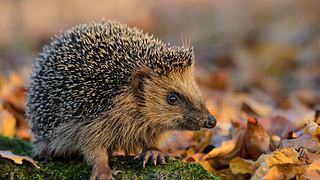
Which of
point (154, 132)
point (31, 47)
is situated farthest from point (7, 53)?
point (154, 132)

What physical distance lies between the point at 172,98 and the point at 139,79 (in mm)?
408

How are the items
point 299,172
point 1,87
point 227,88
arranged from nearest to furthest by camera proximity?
1. point 299,172
2. point 1,87
3. point 227,88

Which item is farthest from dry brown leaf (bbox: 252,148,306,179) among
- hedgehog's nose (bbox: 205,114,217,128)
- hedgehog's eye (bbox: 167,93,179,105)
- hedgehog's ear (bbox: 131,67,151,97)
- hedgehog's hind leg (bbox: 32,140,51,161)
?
hedgehog's hind leg (bbox: 32,140,51,161)

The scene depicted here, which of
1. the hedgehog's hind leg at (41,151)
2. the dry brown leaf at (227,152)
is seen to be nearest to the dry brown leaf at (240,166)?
the dry brown leaf at (227,152)

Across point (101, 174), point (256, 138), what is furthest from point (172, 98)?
point (101, 174)

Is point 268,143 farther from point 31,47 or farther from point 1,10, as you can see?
point 1,10

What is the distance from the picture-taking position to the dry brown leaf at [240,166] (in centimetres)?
558

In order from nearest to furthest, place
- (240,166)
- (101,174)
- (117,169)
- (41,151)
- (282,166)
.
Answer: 1. (282,166)
2. (101,174)
3. (117,169)
4. (240,166)
5. (41,151)

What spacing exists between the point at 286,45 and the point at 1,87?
9062 mm

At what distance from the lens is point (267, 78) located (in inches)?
518

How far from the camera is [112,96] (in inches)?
224

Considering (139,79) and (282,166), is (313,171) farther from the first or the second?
(139,79)

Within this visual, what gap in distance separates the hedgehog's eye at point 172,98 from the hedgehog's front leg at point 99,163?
84 centimetres

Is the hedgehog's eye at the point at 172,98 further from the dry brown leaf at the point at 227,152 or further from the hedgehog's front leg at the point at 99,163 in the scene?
the hedgehog's front leg at the point at 99,163
